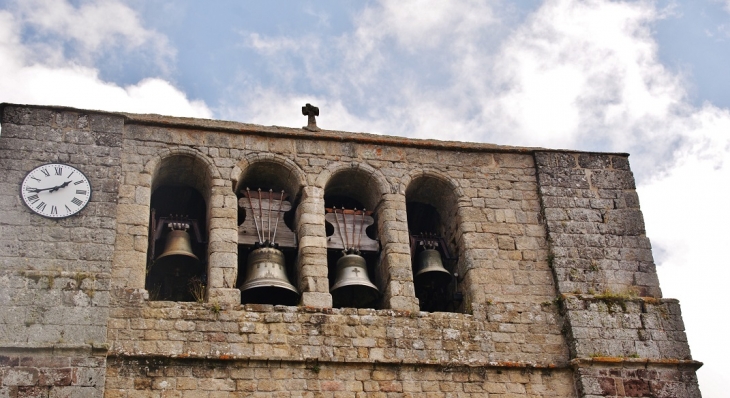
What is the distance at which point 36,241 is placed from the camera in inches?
423

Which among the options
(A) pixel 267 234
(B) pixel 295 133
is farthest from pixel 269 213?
(B) pixel 295 133

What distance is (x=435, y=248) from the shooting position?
1255 cm

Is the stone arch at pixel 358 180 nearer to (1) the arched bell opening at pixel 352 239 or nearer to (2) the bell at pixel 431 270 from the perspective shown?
(1) the arched bell opening at pixel 352 239

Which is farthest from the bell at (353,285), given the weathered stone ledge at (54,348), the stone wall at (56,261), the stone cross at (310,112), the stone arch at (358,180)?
the weathered stone ledge at (54,348)

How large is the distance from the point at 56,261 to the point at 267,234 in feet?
7.94

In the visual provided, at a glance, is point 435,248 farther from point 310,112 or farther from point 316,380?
point 316,380

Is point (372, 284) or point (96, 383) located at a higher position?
point (372, 284)

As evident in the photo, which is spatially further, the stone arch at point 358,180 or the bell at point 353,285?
the stone arch at point 358,180

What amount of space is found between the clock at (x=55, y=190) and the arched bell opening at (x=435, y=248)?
12.9 feet

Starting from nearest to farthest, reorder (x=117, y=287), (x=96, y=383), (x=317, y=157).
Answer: (x=96, y=383)
(x=117, y=287)
(x=317, y=157)

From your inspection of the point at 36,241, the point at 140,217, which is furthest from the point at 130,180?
the point at 36,241

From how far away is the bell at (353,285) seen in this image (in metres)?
11.6

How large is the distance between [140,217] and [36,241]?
117cm

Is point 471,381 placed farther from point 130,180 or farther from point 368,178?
point 130,180
